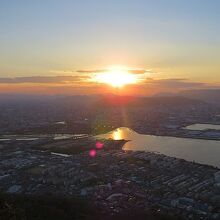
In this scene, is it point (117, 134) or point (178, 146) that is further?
point (117, 134)

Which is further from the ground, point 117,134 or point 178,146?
point 178,146

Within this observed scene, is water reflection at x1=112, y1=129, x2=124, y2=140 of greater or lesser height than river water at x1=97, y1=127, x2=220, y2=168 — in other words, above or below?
below

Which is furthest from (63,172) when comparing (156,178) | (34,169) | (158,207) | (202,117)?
(202,117)

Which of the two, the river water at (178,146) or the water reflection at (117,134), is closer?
the river water at (178,146)

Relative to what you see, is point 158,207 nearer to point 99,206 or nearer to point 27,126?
point 99,206

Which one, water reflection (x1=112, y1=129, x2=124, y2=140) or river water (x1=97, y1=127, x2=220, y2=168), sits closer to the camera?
river water (x1=97, y1=127, x2=220, y2=168)

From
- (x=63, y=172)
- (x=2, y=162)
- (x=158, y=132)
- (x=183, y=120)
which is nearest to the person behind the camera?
(x=63, y=172)

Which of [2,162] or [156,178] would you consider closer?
[156,178]

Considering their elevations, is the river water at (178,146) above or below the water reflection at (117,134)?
above
